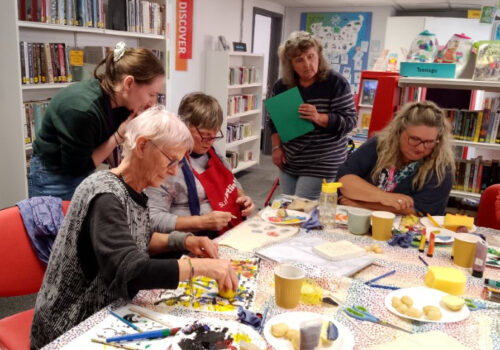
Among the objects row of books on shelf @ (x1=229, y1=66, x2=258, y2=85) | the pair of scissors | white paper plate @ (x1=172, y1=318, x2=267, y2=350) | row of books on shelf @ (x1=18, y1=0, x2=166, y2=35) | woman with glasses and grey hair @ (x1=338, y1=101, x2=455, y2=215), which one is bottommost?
the pair of scissors

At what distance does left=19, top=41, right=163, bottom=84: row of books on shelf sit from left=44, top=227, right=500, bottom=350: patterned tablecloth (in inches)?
82.5

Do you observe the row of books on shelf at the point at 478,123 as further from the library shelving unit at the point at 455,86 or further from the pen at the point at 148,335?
the pen at the point at 148,335

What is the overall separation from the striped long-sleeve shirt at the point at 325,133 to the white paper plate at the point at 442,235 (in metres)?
0.92

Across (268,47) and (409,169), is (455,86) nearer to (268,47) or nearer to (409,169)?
(409,169)

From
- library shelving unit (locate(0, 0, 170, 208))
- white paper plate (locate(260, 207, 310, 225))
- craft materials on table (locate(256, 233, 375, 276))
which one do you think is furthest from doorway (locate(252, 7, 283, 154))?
craft materials on table (locate(256, 233, 375, 276))

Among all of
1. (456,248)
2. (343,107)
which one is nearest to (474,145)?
(343,107)

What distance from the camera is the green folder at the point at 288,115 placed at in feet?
8.44

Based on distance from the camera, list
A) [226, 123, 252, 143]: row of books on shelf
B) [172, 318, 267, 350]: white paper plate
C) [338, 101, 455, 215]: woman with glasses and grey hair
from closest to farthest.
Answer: [172, 318, 267, 350]: white paper plate, [338, 101, 455, 215]: woman with glasses and grey hair, [226, 123, 252, 143]: row of books on shelf

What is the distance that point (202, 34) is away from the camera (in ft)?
17.1

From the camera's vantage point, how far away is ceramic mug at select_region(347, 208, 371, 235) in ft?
5.60

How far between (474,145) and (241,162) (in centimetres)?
338

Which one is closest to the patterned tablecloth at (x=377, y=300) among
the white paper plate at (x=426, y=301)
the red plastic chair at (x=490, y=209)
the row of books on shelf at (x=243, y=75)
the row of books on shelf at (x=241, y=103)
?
the white paper plate at (x=426, y=301)

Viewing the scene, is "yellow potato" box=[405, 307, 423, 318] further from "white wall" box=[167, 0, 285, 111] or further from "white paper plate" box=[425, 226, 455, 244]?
"white wall" box=[167, 0, 285, 111]

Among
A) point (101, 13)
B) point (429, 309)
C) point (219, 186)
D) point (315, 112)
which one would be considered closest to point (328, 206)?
point (219, 186)
